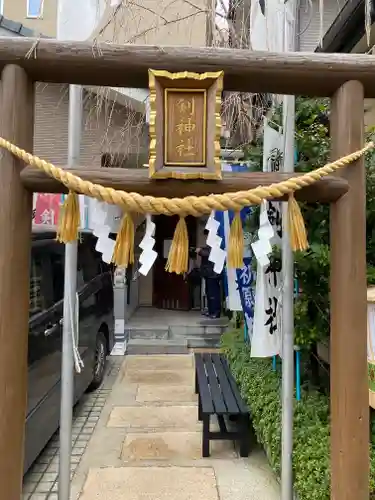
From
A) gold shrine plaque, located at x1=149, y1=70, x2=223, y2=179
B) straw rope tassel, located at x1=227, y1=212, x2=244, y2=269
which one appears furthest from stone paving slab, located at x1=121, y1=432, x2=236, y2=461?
gold shrine plaque, located at x1=149, y1=70, x2=223, y2=179

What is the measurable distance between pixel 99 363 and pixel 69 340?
12.7 ft

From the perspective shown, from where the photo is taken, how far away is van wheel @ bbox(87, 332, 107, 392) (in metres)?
6.60

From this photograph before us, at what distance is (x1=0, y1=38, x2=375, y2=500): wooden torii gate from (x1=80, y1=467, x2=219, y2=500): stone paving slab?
62.9 inches

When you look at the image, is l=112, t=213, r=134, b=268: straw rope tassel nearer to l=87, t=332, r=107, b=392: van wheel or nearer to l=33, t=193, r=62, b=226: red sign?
l=87, t=332, r=107, b=392: van wheel

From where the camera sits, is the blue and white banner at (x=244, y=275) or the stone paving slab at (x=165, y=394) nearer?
the blue and white banner at (x=244, y=275)

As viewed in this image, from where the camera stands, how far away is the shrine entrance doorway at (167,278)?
1205 cm

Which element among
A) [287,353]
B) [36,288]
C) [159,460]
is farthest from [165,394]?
[287,353]

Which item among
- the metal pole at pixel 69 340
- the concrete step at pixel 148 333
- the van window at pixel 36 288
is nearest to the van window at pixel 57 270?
the van window at pixel 36 288

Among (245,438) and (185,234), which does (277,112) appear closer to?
(185,234)

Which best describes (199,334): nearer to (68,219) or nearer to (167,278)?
(167,278)

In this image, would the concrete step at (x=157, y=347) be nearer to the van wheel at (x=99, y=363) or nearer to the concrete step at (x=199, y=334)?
the concrete step at (x=199, y=334)

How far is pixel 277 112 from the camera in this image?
4.26 m

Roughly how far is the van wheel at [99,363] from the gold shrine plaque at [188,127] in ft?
15.8

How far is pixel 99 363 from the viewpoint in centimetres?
683
